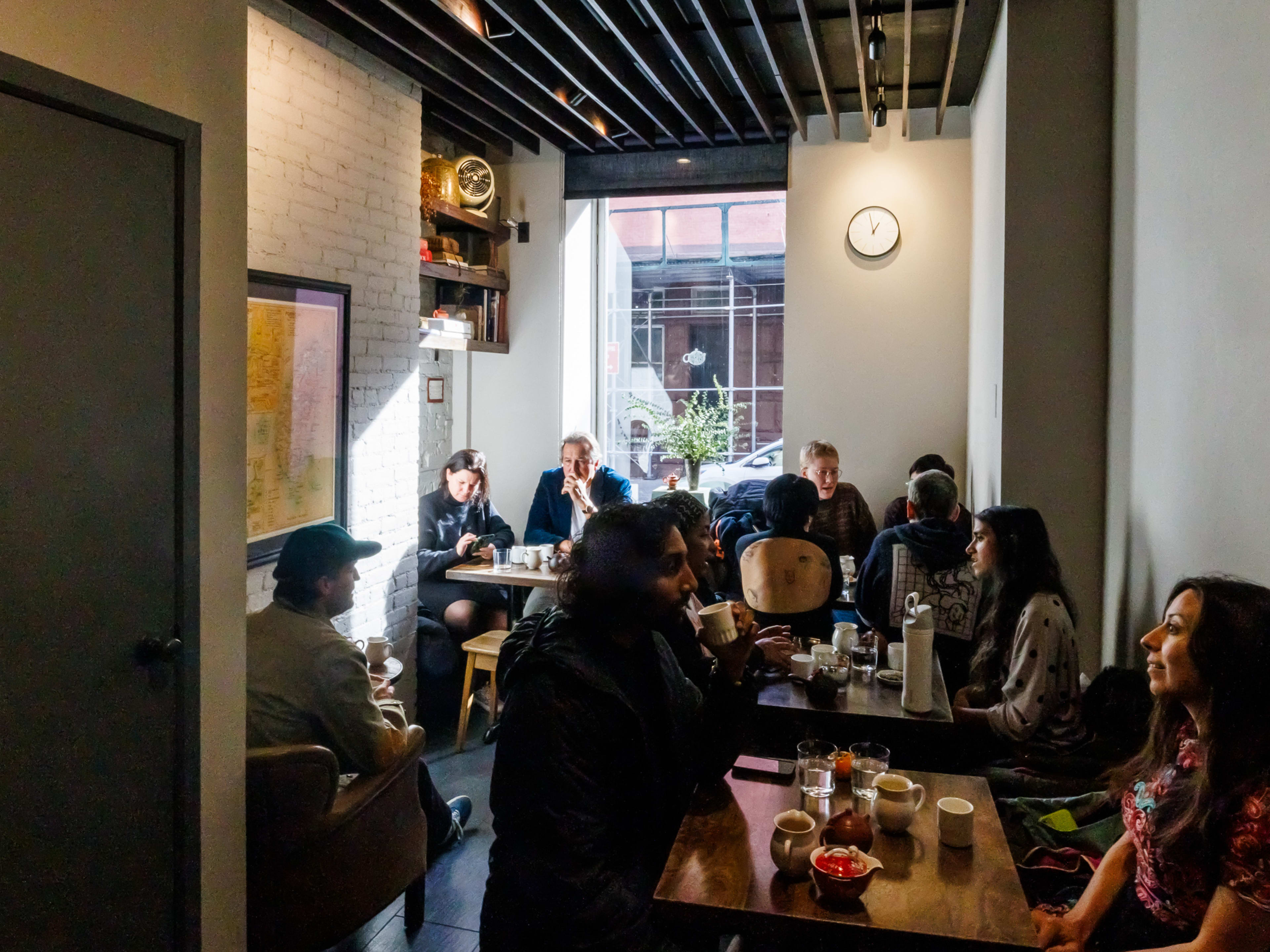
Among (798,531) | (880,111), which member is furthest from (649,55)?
(798,531)

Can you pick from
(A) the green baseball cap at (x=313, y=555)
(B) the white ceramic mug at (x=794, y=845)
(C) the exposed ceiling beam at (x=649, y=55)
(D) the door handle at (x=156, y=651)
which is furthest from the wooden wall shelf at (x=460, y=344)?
(B) the white ceramic mug at (x=794, y=845)

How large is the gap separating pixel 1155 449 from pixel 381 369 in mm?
3370

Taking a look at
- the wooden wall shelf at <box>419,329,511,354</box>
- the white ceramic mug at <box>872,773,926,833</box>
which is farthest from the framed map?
the white ceramic mug at <box>872,773,926,833</box>

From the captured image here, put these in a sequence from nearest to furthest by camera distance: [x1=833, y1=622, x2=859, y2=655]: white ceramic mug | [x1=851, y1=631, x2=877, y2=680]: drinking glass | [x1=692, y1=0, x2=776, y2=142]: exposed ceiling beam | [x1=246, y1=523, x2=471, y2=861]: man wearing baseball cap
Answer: [x1=246, y1=523, x2=471, y2=861]: man wearing baseball cap, [x1=851, y1=631, x2=877, y2=680]: drinking glass, [x1=833, y1=622, x2=859, y2=655]: white ceramic mug, [x1=692, y1=0, x2=776, y2=142]: exposed ceiling beam

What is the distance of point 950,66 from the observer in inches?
182

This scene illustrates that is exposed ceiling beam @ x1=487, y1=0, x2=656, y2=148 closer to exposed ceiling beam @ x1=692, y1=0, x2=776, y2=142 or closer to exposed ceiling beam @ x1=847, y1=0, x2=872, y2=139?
exposed ceiling beam @ x1=692, y1=0, x2=776, y2=142

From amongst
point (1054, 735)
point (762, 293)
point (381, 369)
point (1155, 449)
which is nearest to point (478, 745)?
point (381, 369)

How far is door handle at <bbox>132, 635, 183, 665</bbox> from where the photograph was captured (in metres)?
Answer: 2.09

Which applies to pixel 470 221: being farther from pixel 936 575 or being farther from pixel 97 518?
pixel 97 518

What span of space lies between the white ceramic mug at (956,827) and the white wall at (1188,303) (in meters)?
0.80

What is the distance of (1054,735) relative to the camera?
9.16 feet

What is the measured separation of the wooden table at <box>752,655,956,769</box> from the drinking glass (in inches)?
1.1

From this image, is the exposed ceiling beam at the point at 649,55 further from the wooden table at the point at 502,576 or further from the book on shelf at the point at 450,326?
the wooden table at the point at 502,576

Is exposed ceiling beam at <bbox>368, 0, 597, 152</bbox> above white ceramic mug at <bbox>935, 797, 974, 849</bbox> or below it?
above
